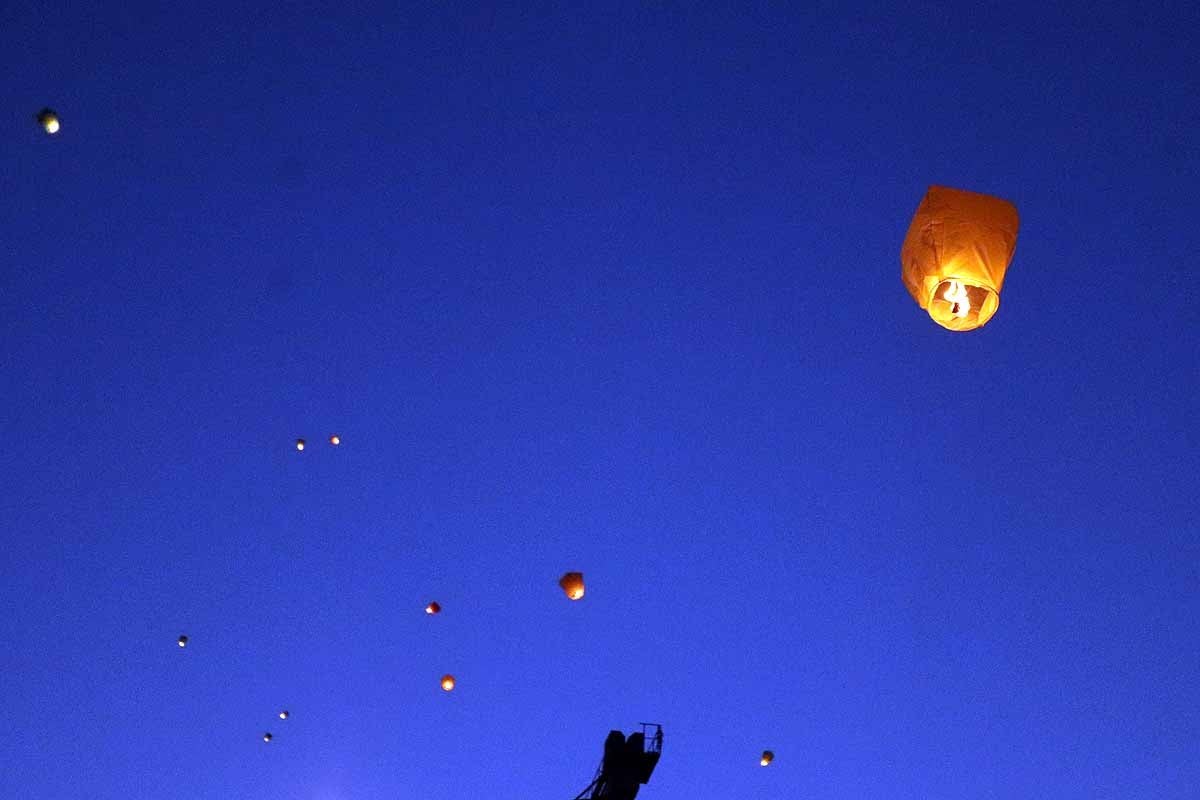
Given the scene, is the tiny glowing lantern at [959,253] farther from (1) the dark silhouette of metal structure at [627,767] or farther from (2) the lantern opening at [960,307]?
(1) the dark silhouette of metal structure at [627,767]

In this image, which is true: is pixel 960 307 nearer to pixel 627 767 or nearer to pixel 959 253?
pixel 959 253

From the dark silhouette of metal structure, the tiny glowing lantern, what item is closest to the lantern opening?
the tiny glowing lantern

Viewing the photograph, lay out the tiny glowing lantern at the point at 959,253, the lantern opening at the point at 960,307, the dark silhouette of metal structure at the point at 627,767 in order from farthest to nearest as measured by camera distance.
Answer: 1. the dark silhouette of metal structure at the point at 627,767
2. the lantern opening at the point at 960,307
3. the tiny glowing lantern at the point at 959,253

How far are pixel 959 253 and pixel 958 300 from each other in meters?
0.51

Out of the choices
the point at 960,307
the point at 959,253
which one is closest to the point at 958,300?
the point at 960,307

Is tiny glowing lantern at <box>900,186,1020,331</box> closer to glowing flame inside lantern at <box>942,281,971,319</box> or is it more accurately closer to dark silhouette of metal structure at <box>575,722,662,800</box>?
glowing flame inside lantern at <box>942,281,971,319</box>

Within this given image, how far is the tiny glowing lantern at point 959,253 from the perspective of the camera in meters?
7.57

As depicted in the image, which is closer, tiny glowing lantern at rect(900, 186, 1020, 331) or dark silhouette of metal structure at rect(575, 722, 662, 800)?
tiny glowing lantern at rect(900, 186, 1020, 331)

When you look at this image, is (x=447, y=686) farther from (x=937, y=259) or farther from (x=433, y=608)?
(x=937, y=259)

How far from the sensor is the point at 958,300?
7965 mm

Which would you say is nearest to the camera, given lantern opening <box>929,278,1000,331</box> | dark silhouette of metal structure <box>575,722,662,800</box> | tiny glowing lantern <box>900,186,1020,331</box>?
tiny glowing lantern <box>900,186,1020,331</box>

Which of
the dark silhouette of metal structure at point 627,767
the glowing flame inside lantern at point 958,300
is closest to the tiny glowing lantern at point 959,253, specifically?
the glowing flame inside lantern at point 958,300

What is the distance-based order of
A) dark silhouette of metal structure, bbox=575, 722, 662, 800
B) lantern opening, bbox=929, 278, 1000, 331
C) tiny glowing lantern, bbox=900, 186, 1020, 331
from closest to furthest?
tiny glowing lantern, bbox=900, 186, 1020, 331
lantern opening, bbox=929, 278, 1000, 331
dark silhouette of metal structure, bbox=575, 722, 662, 800

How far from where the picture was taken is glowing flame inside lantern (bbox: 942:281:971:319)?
7.96 meters
